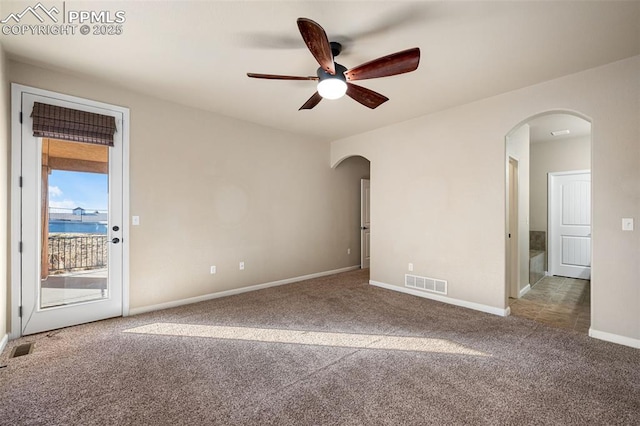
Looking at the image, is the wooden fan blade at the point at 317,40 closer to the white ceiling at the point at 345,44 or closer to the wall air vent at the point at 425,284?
the white ceiling at the point at 345,44

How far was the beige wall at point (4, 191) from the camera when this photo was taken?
2551 millimetres

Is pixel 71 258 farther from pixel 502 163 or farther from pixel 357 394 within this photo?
pixel 502 163

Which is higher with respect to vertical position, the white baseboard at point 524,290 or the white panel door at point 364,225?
the white panel door at point 364,225

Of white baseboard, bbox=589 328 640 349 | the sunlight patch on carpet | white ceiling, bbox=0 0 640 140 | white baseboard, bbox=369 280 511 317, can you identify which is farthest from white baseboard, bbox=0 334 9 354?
white baseboard, bbox=589 328 640 349

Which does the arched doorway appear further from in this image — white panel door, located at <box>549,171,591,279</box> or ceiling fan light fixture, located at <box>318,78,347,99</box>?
ceiling fan light fixture, located at <box>318,78,347,99</box>

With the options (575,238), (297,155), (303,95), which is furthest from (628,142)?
(297,155)

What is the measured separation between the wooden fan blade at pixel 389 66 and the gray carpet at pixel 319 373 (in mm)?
2391

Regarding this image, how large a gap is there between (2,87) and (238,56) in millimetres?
2113

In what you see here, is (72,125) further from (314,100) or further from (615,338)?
(615,338)

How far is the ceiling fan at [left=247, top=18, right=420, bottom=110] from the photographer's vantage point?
1854mm

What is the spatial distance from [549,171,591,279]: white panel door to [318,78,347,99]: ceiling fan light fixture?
5.58 metres

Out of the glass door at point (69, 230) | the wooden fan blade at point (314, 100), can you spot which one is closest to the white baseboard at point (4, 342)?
the glass door at point (69, 230)

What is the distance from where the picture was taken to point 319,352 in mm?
2555

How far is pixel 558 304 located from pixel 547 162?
321cm
